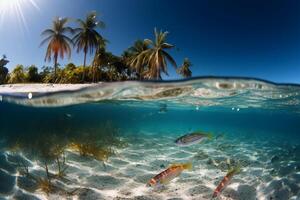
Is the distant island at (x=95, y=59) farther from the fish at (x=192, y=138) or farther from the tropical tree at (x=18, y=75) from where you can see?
the fish at (x=192, y=138)

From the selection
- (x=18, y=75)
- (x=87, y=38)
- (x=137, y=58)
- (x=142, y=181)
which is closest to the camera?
(x=142, y=181)

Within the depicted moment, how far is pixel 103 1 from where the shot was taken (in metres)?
13.4

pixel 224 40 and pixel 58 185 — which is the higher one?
pixel 224 40

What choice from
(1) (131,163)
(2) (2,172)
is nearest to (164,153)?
(1) (131,163)

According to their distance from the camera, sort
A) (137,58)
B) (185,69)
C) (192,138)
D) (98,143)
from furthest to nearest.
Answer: (185,69) < (137,58) < (98,143) < (192,138)

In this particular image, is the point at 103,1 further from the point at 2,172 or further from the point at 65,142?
the point at 2,172

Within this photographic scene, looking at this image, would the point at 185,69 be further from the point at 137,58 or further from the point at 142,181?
the point at 142,181

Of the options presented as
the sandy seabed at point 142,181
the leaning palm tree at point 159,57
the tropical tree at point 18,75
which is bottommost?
the sandy seabed at point 142,181

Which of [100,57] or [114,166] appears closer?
[114,166]

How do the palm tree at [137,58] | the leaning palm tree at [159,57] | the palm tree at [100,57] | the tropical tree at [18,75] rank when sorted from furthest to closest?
the palm tree at [137,58] < the palm tree at [100,57] < the leaning palm tree at [159,57] < the tropical tree at [18,75]

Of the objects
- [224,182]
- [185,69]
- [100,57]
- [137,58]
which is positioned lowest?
[224,182]

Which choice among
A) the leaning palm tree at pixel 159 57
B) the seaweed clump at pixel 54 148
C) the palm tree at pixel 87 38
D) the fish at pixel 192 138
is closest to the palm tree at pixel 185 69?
the leaning palm tree at pixel 159 57

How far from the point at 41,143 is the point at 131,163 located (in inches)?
166

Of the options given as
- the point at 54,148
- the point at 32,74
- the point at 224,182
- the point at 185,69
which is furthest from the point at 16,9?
the point at 185,69
